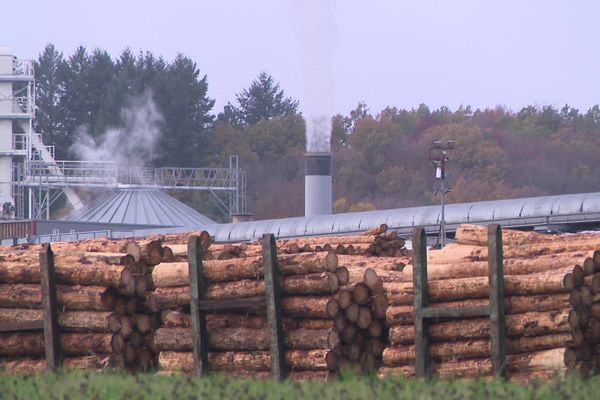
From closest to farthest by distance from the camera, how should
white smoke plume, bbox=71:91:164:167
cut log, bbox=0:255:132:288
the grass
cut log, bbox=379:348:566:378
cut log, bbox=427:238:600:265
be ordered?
1. the grass
2. cut log, bbox=379:348:566:378
3. cut log, bbox=427:238:600:265
4. cut log, bbox=0:255:132:288
5. white smoke plume, bbox=71:91:164:167

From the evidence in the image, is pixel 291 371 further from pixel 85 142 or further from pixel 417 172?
pixel 85 142

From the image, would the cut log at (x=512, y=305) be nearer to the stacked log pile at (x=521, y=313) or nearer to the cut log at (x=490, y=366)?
the stacked log pile at (x=521, y=313)

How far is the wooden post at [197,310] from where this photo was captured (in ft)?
56.0

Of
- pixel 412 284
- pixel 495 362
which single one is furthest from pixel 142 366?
pixel 495 362

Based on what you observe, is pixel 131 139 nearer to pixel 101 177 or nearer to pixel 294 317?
pixel 101 177

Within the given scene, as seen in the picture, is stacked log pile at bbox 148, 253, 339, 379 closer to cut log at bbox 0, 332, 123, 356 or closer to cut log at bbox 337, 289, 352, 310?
cut log at bbox 337, 289, 352, 310

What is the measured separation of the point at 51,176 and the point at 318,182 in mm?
20263

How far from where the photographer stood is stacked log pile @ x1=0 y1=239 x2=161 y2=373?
1783 cm

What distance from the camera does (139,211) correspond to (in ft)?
256

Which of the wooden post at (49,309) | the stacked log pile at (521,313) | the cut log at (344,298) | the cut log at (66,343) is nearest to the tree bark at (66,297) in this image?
the wooden post at (49,309)

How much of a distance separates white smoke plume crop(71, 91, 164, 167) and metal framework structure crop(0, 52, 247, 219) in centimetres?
535

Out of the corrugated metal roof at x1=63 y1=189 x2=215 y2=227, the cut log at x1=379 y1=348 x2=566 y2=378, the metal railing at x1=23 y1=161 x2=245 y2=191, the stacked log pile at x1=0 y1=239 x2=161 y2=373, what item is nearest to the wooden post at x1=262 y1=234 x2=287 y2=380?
the cut log at x1=379 y1=348 x2=566 y2=378

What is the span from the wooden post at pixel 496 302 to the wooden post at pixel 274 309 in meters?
2.49

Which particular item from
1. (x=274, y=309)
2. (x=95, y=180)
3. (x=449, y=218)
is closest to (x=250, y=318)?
(x=274, y=309)
